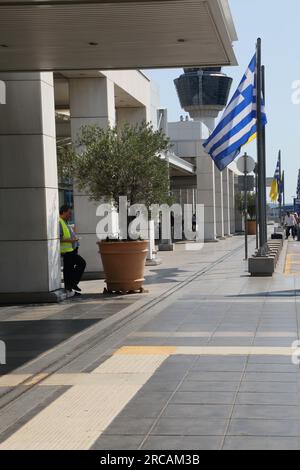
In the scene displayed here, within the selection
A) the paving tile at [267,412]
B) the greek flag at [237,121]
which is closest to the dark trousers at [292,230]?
the greek flag at [237,121]

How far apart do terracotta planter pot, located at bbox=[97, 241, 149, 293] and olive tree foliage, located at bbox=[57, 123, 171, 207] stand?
90 cm

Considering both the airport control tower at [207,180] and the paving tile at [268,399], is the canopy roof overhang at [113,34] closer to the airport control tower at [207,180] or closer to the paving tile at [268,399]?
the paving tile at [268,399]

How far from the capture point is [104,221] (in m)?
18.4

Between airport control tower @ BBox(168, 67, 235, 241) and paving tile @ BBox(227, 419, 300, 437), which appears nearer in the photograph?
paving tile @ BBox(227, 419, 300, 437)

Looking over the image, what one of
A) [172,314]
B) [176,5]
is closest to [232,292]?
[172,314]

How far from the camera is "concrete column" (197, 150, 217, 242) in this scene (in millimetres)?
41094

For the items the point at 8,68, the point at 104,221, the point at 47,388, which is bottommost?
the point at 47,388

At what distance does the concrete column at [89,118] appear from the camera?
730 inches

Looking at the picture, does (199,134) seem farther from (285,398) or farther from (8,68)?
(285,398)

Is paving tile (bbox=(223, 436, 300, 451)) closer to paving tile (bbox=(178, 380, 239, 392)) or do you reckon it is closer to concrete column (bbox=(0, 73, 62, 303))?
paving tile (bbox=(178, 380, 239, 392))

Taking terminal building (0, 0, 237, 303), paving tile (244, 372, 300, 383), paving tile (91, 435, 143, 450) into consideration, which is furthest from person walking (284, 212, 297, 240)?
paving tile (91, 435, 143, 450)

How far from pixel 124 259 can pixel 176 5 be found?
6.23 m

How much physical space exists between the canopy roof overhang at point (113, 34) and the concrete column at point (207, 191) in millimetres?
28069

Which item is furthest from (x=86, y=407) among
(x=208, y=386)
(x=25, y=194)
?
(x=25, y=194)
